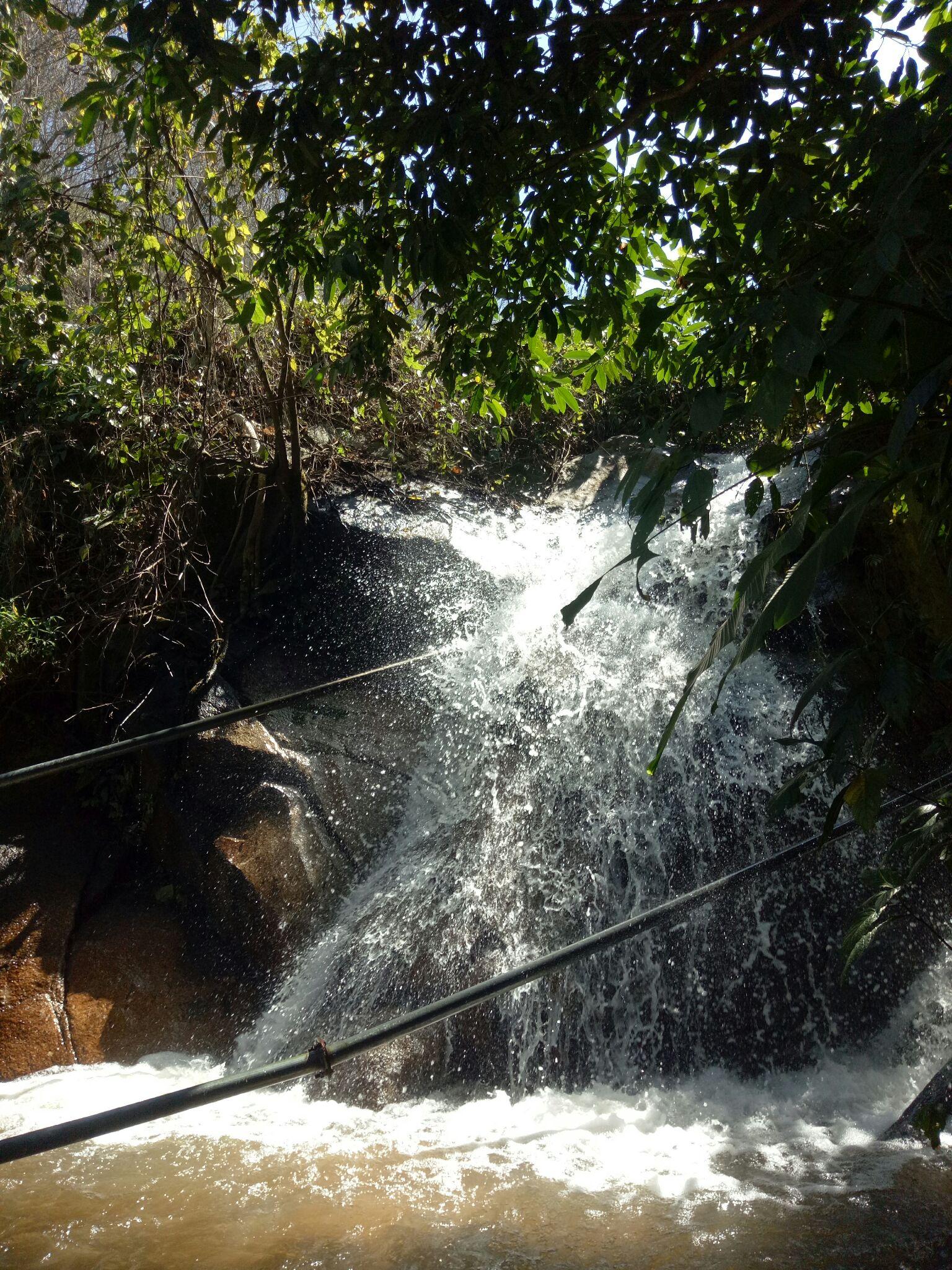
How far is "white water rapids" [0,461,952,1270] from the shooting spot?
258 cm

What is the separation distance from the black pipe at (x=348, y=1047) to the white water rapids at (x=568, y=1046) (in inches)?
37.9

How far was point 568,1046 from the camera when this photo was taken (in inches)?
157

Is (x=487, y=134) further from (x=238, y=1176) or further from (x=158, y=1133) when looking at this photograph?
(x=158, y=1133)

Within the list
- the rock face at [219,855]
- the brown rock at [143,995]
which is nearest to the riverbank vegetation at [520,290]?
the rock face at [219,855]

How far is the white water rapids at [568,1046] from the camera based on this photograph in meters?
2.58

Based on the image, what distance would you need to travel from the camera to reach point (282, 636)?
19.6 feet

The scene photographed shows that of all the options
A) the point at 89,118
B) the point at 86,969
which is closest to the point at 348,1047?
the point at 89,118

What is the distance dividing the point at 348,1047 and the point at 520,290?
259 centimetres

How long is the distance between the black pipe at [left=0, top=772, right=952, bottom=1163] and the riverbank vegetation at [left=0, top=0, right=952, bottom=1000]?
1.08 ft

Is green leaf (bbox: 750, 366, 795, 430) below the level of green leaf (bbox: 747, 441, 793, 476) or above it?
below

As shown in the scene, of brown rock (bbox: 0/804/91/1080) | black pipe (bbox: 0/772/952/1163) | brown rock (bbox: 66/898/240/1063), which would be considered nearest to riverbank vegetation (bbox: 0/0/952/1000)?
black pipe (bbox: 0/772/952/1163)

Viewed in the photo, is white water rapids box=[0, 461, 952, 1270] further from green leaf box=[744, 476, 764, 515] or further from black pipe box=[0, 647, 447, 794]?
green leaf box=[744, 476, 764, 515]

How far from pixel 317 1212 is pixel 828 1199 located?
148 cm

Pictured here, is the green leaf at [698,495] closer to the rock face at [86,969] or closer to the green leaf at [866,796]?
the green leaf at [866,796]
